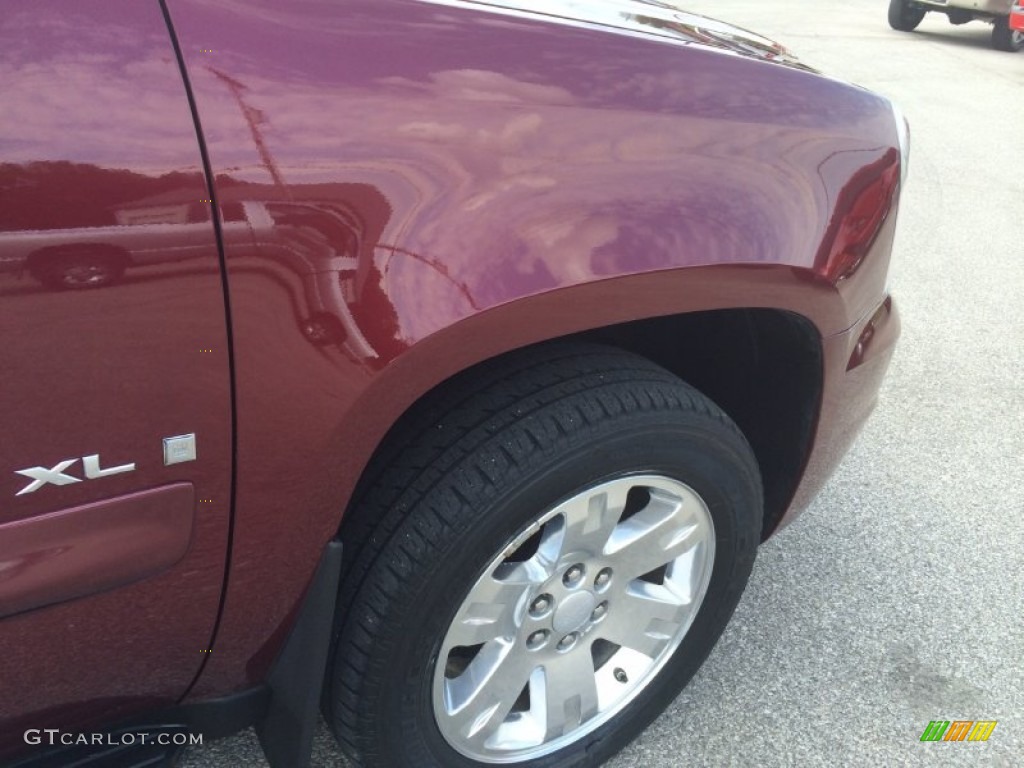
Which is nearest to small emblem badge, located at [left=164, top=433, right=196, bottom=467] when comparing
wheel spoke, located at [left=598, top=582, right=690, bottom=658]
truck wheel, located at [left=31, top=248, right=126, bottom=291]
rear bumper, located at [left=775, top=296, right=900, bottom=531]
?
truck wheel, located at [left=31, top=248, right=126, bottom=291]

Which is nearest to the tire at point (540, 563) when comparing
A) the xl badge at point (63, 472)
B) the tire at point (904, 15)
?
the xl badge at point (63, 472)

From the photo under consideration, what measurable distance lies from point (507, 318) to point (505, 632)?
1.95ft

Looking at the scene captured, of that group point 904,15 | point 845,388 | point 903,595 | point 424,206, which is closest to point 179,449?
point 424,206

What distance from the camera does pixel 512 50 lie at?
130 centimetres

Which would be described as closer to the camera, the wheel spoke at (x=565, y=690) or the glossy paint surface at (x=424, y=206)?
the glossy paint surface at (x=424, y=206)

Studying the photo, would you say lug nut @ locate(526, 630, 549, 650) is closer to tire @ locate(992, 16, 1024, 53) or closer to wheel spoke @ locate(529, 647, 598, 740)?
wheel spoke @ locate(529, 647, 598, 740)

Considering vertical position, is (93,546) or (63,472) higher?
(63,472)

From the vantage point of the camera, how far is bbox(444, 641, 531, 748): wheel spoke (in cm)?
159

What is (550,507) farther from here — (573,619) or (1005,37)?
(1005,37)

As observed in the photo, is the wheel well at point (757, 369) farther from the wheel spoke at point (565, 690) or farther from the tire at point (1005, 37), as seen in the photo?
the tire at point (1005, 37)

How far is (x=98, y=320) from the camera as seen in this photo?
1012 mm

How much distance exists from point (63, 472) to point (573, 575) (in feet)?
2.84

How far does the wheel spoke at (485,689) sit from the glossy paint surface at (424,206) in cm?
35

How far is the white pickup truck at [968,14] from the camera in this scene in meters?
10.7
